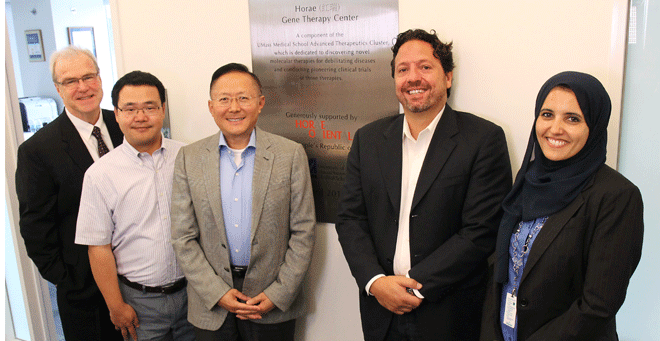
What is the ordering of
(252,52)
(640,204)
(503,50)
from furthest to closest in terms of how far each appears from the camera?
Answer: (252,52) → (503,50) → (640,204)

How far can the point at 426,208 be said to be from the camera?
177 centimetres

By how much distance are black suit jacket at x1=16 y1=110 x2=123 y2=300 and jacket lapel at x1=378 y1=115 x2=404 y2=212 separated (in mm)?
1519

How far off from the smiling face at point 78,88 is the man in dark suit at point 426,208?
4.85ft

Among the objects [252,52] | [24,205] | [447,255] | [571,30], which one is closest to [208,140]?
[252,52]

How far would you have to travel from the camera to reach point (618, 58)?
1.66m

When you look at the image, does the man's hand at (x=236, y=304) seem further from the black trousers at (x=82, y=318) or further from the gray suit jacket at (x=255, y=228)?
the black trousers at (x=82, y=318)

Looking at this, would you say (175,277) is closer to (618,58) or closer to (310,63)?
(310,63)

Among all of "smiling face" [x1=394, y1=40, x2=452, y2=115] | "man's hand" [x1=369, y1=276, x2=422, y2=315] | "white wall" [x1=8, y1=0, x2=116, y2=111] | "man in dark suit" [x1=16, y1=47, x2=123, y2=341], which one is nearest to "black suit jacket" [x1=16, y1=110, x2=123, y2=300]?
"man in dark suit" [x1=16, y1=47, x2=123, y2=341]

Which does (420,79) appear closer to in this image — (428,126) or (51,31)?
(428,126)

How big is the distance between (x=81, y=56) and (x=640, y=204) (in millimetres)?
2546

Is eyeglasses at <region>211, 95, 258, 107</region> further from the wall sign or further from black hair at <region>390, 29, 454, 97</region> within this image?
black hair at <region>390, 29, 454, 97</region>

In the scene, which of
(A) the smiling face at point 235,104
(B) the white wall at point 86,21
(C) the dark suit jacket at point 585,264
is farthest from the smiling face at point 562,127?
(B) the white wall at point 86,21

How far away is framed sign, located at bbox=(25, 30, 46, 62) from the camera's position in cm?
320

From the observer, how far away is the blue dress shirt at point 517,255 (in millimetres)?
1483
